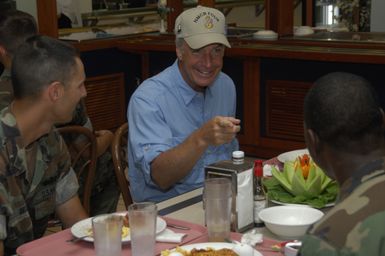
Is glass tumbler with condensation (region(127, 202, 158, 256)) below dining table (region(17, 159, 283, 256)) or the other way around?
the other way around

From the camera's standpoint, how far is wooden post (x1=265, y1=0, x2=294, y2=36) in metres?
5.34

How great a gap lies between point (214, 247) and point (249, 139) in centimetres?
340

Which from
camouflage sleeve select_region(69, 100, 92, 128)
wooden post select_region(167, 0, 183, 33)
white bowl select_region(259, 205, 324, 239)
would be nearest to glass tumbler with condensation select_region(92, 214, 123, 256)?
white bowl select_region(259, 205, 324, 239)

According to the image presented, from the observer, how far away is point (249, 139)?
16.9ft

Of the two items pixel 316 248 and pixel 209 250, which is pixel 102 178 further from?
pixel 316 248

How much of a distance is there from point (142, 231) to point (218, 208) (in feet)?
0.78

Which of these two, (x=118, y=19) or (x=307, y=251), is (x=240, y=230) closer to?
(x=307, y=251)

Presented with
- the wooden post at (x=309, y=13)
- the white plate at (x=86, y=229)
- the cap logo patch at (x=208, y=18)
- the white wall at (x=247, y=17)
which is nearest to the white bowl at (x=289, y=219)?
the white plate at (x=86, y=229)

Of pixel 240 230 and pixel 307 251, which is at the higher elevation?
pixel 307 251

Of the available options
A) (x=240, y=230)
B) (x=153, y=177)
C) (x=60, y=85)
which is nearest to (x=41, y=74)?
(x=60, y=85)

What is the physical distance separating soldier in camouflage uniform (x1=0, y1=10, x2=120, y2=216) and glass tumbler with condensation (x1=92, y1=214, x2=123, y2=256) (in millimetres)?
1402

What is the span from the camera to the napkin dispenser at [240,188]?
1906 mm

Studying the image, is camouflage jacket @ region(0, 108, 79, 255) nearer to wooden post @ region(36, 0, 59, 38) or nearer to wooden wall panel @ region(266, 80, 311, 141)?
wooden wall panel @ region(266, 80, 311, 141)

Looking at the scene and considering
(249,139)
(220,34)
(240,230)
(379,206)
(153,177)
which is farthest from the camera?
(249,139)
